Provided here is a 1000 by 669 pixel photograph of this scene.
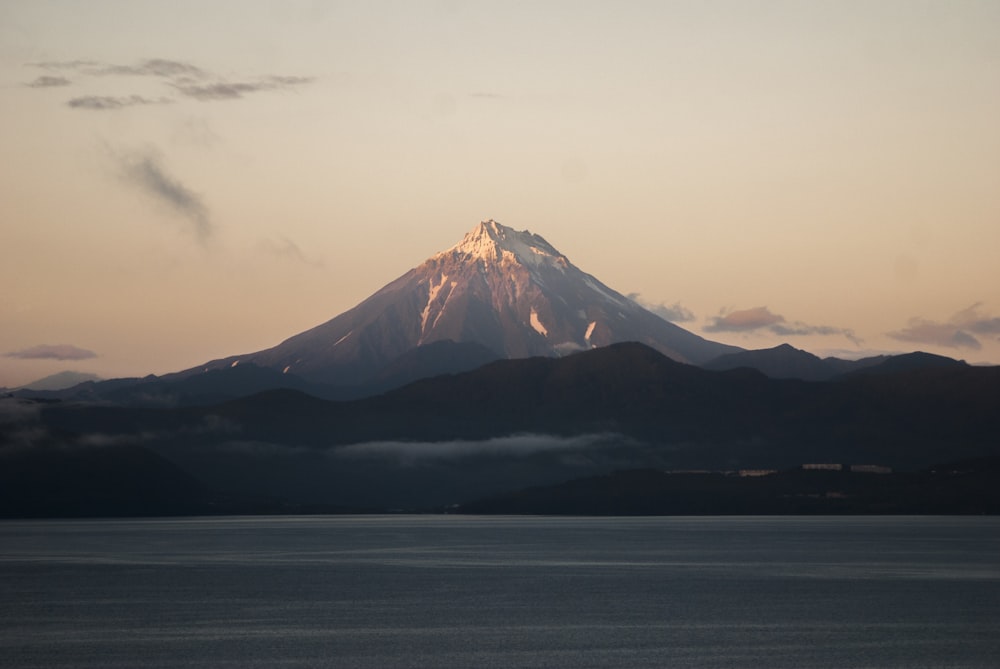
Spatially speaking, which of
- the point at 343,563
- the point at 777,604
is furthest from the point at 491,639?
the point at 343,563

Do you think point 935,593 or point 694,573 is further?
point 694,573

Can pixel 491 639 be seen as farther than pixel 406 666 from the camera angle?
Yes

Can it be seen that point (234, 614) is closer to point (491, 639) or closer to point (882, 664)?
point (491, 639)

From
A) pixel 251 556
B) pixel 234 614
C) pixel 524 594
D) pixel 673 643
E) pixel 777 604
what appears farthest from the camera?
pixel 251 556

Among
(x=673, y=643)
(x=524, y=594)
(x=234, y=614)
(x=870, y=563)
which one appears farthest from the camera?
(x=870, y=563)

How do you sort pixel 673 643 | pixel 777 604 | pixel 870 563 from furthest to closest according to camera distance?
pixel 870 563 < pixel 777 604 < pixel 673 643

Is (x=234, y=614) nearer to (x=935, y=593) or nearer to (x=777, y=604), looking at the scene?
(x=777, y=604)

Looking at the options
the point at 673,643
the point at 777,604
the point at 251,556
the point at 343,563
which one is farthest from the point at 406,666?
the point at 251,556

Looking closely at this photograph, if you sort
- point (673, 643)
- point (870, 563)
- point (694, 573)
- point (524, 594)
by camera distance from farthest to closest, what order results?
1. point (870, 563)
2. point (694, 573)
3. point (524, 594)
4. point (673, 643)
